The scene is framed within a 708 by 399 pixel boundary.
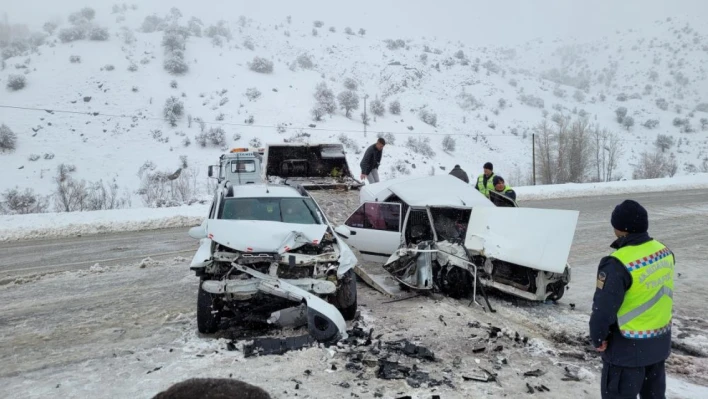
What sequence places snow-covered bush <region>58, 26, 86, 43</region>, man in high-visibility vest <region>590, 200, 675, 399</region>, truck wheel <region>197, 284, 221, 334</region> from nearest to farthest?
1. man in high-visibility vest <region>590, 200, 675, 399</region>
2. truck wheel <region>197, 284, 221, 334</region>
3. snow-covered bush <region>58, 26, 86, 43</region>

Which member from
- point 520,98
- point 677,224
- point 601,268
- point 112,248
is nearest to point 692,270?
point 677,224

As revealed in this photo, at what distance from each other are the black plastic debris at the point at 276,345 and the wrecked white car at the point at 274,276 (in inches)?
5.4

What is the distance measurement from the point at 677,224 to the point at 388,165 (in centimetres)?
1993

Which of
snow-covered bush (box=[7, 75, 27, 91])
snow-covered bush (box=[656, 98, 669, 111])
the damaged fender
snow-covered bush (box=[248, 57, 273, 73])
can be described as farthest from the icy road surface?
snow-covered bush (box=[656, 98, 669, 111])

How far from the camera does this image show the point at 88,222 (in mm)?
15156

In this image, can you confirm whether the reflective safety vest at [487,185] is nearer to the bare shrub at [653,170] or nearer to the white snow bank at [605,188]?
the white snow bank at [605,188]

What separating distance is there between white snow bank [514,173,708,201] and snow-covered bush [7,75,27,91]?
109 ft

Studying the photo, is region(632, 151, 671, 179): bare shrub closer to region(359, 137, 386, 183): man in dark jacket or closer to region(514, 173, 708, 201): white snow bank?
region(514, 173, 708, 201): white snow bank

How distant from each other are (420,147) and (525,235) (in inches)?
1173

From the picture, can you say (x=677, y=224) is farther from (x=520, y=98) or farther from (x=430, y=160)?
(x=520, y=98)

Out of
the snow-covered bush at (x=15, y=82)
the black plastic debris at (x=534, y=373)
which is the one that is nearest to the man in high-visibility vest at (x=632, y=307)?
the black plastic debris at (x=534, y=373)

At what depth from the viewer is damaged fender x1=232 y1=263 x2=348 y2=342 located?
541 cm

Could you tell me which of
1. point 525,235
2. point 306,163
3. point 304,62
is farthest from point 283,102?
point 525,235

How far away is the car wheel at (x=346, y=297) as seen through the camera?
244 inches
